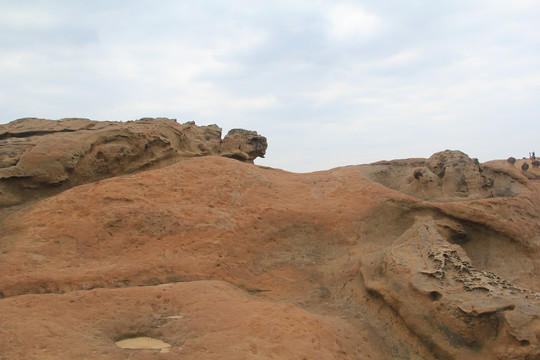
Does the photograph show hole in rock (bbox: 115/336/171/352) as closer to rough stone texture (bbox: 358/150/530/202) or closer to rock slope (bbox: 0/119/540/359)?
rock slope (bbox: 0/119/540/359)

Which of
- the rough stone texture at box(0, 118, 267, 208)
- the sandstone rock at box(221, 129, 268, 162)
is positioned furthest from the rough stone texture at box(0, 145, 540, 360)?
the sandstone rock at box(221, 129, 268, 162)

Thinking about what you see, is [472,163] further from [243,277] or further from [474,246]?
[243,277]

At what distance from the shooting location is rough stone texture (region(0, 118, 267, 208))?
4336mm

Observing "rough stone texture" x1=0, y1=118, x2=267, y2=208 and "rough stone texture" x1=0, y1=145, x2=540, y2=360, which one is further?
"rough stone texture" x1=0, y1=118, x2=267, y2=208

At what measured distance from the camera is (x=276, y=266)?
422 centimetres

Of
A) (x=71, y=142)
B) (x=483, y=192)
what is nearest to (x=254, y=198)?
(x=71, y=142)

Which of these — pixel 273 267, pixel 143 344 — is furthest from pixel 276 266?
pixel 143 344

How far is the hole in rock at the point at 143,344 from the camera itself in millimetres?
2609

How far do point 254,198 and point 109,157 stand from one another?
68.2 inches

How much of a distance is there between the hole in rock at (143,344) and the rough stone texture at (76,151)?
2409mm

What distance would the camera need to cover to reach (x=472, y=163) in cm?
544

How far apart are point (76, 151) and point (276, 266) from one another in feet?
8.13

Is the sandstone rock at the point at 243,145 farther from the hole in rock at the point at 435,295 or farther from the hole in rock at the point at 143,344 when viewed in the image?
the hole in rock at the point at 143,344

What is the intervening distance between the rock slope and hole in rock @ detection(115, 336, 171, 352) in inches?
1.9
